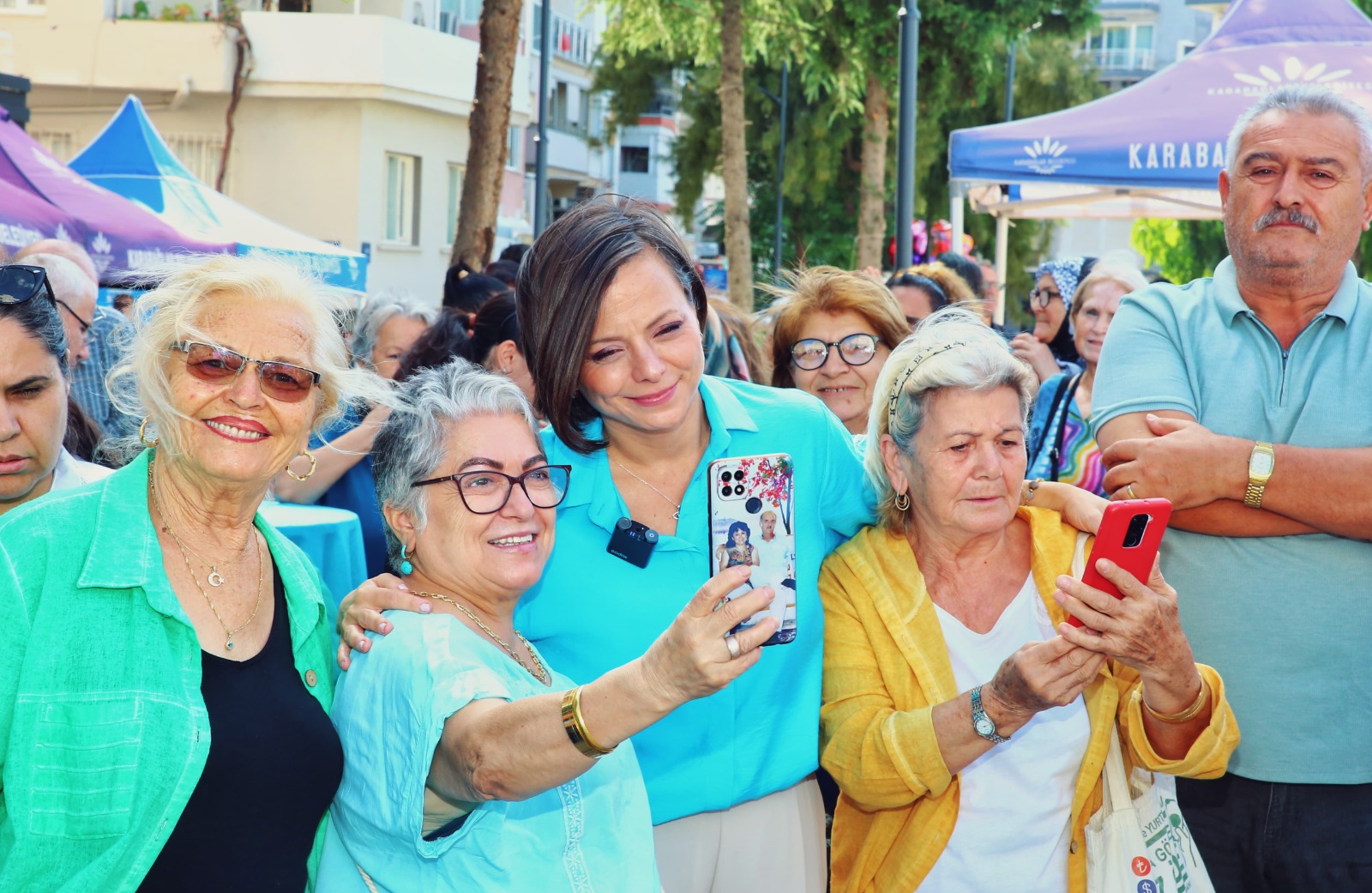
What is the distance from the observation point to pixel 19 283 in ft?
9.69

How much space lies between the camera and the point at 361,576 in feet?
17.3

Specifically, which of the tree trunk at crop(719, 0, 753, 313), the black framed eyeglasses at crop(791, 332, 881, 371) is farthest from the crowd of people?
the tree trunk at crop(719, 0, 753, 313)

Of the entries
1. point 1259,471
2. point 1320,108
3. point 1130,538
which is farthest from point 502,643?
point 1320,108

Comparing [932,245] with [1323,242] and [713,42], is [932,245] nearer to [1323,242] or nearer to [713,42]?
[713,42]

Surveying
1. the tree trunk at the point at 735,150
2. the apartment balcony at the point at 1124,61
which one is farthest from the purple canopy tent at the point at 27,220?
the apartment balcony at the point at 1124,61

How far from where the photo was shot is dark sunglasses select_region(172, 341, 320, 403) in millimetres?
2633

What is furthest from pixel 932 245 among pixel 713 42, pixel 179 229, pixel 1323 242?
pixel 1323 242

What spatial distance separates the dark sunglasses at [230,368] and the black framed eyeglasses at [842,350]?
263 cm

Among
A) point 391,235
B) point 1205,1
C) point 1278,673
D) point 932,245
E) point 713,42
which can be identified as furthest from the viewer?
point 1205,1

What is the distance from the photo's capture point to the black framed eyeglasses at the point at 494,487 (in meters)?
2.80

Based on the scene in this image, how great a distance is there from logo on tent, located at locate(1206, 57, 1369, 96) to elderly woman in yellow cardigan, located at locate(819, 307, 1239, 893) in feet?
18.7

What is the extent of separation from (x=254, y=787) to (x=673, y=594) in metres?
0.99

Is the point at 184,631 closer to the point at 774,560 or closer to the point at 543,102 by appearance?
the point at 774,560

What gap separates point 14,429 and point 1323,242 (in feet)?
10.2
